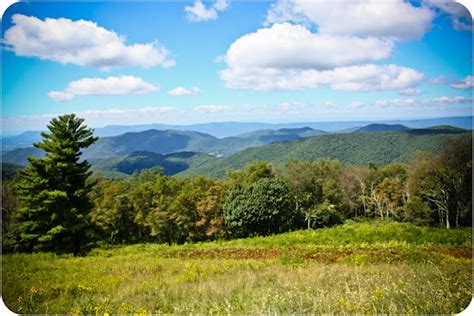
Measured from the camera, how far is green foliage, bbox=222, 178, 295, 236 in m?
28.2

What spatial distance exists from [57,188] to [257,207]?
18.9m

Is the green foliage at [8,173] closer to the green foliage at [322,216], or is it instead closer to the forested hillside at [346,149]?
the green foliage at [322,216]

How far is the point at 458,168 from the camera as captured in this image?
65.2 ft

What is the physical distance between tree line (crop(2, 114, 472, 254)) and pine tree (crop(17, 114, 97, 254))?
4 cm

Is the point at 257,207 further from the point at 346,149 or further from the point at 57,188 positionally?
the point at 346,149

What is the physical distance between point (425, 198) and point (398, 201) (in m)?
10.7

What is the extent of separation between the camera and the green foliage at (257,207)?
92.7 feet

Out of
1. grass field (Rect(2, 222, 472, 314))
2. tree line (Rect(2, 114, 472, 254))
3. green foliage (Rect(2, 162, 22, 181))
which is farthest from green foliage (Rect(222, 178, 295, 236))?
grass field (Rect(2, 222, 472, 314))

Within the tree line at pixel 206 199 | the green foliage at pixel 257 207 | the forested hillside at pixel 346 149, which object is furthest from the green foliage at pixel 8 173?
the forested hillside at pixel 346 149

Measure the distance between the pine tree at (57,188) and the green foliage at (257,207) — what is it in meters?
16.9

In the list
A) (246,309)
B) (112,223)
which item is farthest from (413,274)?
(112,223)

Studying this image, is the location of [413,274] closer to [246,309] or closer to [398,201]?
[246,309]

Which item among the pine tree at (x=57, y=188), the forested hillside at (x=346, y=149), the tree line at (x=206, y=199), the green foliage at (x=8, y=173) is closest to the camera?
the pine tree at (x=57, y=188)

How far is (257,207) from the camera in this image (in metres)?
28.1
